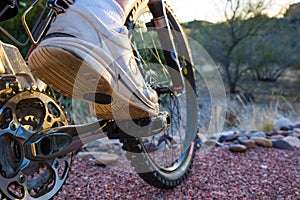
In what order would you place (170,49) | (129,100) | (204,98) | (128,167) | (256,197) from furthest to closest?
(204,98) < (128,167) < (170,49) < (256,197) < (129,100)

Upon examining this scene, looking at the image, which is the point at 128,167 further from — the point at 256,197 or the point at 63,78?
the point at 63,78

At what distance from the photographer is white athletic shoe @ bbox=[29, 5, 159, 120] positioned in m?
1.05

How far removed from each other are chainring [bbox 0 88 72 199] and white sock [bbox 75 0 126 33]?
1.23 ft

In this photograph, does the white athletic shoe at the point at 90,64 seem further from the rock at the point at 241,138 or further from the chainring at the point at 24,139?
the rock at the point at 241,138

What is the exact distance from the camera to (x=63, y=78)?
1.13 meters

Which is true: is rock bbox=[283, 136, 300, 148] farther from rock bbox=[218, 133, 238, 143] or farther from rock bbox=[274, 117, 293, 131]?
rock bbox=[274, 117, 293, 131]

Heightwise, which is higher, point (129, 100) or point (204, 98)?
point (129, 100)

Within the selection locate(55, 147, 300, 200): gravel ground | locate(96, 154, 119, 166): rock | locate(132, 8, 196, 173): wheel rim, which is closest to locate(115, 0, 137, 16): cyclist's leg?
locate(132, 8, 196, 173): wheel rim

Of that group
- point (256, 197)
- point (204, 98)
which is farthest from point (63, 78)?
point (204, 98)

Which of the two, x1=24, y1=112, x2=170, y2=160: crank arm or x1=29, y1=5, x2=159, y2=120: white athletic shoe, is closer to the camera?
x1=29, y1=5, x2=159, y2=120: white athletic shoe

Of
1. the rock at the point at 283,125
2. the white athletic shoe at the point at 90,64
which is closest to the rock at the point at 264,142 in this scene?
the rock at the point at 283,125

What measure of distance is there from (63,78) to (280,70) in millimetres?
10528

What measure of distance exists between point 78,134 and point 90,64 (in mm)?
344

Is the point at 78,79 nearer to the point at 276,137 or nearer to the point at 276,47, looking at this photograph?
the point at 276,137
